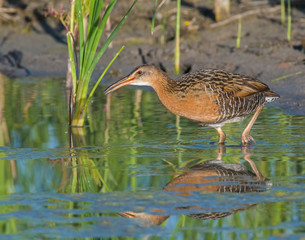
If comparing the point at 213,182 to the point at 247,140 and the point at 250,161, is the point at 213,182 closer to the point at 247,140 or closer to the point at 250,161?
the point at 250,161

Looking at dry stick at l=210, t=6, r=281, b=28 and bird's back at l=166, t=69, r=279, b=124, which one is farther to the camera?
dry stick at l=210, t=6, r=281, b=28

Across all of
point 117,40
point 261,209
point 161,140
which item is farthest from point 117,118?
point 117,40

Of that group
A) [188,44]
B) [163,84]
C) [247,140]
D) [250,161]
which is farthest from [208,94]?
[188,44]

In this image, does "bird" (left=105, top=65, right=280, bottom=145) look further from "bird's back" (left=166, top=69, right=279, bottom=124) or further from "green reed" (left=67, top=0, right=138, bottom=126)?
"green reed" (left=67, top=0, right=138, bottom=126)

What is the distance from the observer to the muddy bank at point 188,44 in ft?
36.6

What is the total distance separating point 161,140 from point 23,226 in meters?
2.88

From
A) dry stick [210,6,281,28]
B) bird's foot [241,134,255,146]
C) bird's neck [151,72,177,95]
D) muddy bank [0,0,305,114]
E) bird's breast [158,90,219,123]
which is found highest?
dry stick [210,6,281,28]

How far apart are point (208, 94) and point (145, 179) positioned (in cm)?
162

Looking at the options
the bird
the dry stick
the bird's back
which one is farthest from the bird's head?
the dry stick

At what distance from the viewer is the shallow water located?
435 centimetres

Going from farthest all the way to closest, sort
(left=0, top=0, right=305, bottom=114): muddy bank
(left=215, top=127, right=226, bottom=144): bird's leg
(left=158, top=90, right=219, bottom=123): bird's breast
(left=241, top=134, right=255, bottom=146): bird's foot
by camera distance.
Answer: (left=0, top=0, right=305, bottom=114): muddy bank < (left=215, top=127, right=226, bottom=144): bird's leg < (left=241, top=134, right=255, bottom=146): bird's foot < (left=158, top=90, right=219, bottom=123): bird's breast

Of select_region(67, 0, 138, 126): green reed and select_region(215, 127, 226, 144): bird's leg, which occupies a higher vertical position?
select_region(67, 0, 138, 126): green reed

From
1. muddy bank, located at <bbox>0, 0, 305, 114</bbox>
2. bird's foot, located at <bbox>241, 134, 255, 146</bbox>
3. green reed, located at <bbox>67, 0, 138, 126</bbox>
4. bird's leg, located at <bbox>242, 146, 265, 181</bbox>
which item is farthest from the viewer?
muddy bank, located at <bbox>0, 0, 305, 114</bbox>

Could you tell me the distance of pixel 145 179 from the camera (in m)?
5.52
